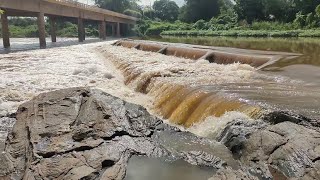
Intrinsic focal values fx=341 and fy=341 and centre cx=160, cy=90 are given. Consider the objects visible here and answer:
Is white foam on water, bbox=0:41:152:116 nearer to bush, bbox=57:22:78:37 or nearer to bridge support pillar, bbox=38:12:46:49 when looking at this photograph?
bridge support pillar, bbox=38:12:46:49

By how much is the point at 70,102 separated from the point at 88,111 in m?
0.62

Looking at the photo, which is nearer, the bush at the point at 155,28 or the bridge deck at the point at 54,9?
the bridge deck at the point at 54,9

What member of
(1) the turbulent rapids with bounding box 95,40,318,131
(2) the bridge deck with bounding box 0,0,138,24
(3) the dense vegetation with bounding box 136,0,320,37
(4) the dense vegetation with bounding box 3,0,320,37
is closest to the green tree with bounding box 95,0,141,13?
(4) the dense vegetation with bounding box 3,0,320,37

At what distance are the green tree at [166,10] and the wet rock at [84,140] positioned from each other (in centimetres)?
8043

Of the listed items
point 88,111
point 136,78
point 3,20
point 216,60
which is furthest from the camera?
point 3,20

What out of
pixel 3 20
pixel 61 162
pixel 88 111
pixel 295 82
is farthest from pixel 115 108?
pixel 3 20

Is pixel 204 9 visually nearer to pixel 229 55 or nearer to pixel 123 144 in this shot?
pixel 229 55

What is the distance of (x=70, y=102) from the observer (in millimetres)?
7262

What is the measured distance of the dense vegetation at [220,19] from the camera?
132 ft

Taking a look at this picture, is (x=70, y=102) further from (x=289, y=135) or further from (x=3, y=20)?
(x=3, y=20)

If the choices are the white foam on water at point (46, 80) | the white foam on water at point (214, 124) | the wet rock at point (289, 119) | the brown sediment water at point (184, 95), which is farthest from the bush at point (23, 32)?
the wet rock at point (289, 119)

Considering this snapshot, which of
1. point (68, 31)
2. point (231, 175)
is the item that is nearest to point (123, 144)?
point (231, 175)

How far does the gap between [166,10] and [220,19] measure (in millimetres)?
30396

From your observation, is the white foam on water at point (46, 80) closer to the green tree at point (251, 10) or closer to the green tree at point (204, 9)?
the green tree at point (251, 10)
